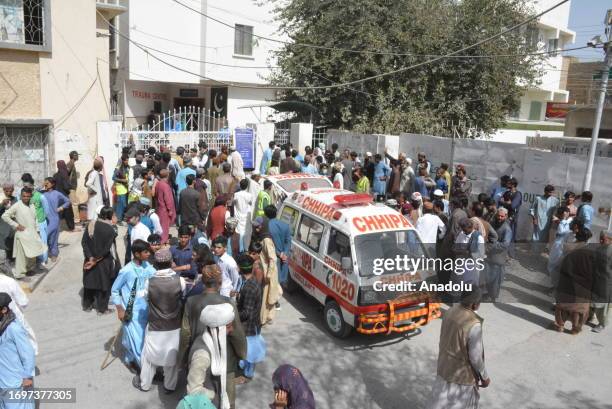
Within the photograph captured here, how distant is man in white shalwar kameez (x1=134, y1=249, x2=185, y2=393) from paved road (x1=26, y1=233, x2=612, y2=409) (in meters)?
0.34

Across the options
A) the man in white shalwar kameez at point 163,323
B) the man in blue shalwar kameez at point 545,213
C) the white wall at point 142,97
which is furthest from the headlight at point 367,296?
the white wall at point 142,97

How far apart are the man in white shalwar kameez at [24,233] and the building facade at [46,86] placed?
443 cm

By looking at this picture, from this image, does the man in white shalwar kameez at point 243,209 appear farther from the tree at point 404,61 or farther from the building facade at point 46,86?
the tree at point 404,61

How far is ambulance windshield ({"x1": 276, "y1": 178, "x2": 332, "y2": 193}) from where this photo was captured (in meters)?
10.4

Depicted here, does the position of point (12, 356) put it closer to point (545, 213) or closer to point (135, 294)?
point (135, 294)

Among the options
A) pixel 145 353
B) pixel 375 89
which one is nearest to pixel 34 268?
pixel 145 353

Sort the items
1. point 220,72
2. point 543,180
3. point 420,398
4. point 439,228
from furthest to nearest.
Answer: point 220,72, point 543,180, point 439,228, point 420,398

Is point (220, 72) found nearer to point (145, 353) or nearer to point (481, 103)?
point (481, 103)

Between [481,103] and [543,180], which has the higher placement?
[481,103]

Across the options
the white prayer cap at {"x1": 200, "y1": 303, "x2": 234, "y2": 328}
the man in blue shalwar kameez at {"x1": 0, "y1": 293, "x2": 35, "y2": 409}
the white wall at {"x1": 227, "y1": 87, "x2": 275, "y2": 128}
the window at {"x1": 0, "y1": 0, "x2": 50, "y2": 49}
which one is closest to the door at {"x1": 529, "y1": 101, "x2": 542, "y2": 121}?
the white wall at {"x1": 227, "y1": 87, "x2": 275, "y2": 128}

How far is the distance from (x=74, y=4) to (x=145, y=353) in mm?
10417

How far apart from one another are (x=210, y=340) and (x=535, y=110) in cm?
4261

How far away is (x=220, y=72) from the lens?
25.0 metres

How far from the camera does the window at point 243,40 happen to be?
25.1 m
